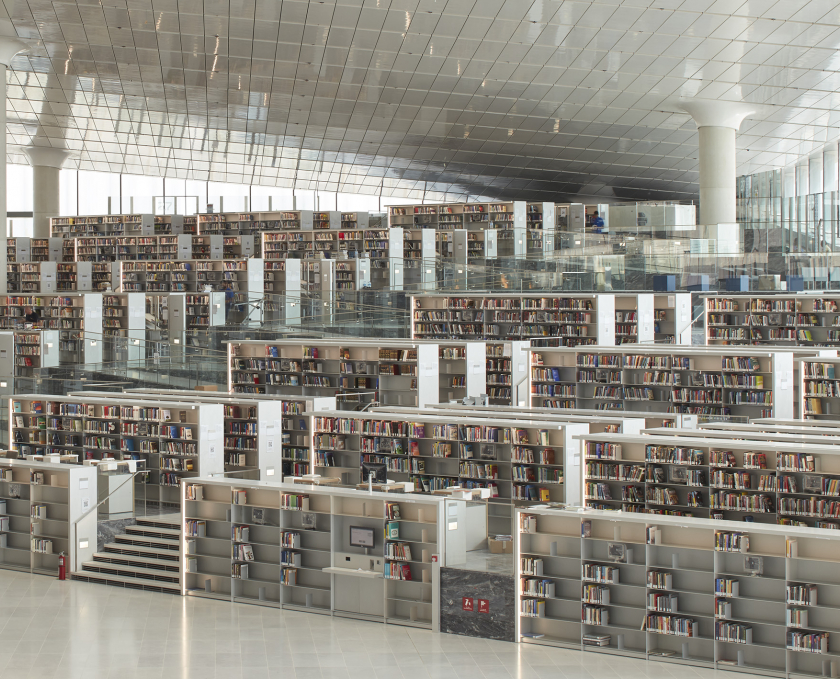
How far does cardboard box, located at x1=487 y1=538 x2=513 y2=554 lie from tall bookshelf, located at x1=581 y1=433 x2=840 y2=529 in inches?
52.7

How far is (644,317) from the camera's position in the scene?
56.9 feet

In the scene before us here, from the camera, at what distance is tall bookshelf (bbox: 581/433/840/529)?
9.68m

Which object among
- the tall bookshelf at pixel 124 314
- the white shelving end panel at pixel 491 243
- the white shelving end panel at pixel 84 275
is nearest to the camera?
the tall bookshelf at pixel 124 314

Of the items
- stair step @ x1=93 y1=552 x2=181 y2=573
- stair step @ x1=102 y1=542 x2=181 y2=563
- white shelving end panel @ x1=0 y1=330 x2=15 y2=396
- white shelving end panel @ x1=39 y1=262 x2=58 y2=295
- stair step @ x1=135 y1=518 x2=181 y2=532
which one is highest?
white shelving end panel @ x1=39 y1=262 x2=58 y2=295

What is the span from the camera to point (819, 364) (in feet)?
44.1

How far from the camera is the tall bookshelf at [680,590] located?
8.01 metres

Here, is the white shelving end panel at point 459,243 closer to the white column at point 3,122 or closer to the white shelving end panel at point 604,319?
the white shelving end panel at point 604,319

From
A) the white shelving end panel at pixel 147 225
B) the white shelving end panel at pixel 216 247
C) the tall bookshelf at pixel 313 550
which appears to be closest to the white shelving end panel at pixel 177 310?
the white shelving end panel at pixel 216 247

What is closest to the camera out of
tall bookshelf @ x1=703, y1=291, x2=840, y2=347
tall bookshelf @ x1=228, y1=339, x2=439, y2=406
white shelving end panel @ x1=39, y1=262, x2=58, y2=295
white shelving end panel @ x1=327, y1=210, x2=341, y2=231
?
tall bookshelf @ x1=228, y1=339, x2=439, y2=406

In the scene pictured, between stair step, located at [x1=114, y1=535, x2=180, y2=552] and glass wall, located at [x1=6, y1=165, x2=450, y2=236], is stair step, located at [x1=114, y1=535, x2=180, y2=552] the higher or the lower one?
the lower one

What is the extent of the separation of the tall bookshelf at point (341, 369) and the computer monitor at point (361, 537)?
463 cm

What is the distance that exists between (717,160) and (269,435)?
16.8 meters

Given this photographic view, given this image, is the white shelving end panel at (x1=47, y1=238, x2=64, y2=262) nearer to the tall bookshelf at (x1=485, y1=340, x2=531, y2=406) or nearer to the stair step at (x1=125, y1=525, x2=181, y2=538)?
the tall bookshelf at (x1=485, y1=340, x2=531, y2=406)

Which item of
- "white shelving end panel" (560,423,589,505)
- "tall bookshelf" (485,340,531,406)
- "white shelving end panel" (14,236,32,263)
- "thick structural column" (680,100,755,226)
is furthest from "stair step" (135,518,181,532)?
"white shelving end panel" (14,236,32,263)
